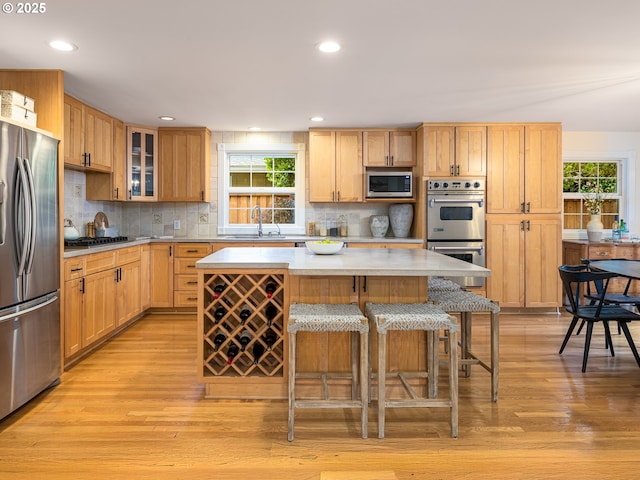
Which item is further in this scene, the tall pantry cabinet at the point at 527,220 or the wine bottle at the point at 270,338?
the tall pantry cabinet at the point at 527,220

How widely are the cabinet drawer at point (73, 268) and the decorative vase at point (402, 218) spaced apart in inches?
139

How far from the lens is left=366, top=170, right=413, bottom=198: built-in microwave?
528cm

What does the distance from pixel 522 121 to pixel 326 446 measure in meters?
4.42

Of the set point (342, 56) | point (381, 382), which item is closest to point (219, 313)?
point (381, 382)

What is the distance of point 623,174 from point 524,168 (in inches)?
71.5

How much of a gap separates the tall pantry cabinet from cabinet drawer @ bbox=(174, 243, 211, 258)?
337 cm

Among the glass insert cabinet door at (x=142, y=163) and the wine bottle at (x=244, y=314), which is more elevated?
the glass insert cabinet door at (x=142, y=163)

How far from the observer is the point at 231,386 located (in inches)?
109

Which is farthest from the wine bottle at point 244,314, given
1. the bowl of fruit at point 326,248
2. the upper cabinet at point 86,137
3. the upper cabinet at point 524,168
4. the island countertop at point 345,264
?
the upper cabinet at point 524,168

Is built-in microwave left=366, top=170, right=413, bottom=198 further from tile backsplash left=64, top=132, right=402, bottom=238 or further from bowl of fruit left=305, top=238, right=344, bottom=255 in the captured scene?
bowl of fruit left=305, top=238, right=344, bottom=255

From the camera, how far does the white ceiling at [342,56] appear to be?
2385 millimetres

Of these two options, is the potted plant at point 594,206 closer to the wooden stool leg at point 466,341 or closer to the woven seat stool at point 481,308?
the wooden stool leg at point 466,341

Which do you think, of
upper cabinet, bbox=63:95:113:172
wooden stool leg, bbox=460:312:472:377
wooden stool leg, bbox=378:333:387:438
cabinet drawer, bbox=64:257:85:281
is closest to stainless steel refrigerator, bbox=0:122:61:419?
cabinet drawer, bbox=64:257:85:281

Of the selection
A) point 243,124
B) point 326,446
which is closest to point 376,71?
point 243,124
